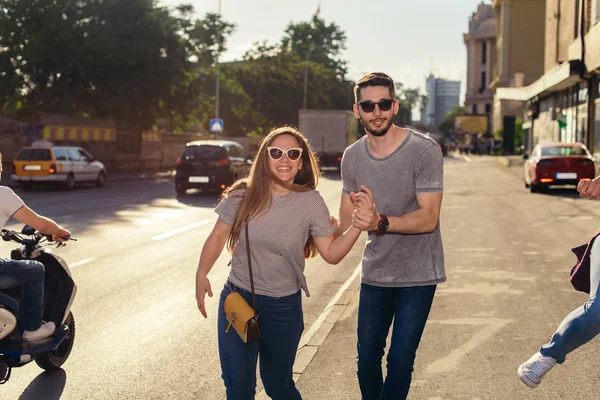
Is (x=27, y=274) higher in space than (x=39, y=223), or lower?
lower

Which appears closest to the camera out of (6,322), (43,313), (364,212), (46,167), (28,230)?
(364,212)

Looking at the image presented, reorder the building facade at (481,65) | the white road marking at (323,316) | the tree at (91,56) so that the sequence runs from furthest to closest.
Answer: the building facade at (481,65) < the tree at (91,56) < the white road marking at (323,316)

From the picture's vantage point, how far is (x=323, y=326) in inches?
294

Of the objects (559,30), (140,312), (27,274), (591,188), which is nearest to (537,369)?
(591,188)

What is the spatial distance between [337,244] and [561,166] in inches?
864

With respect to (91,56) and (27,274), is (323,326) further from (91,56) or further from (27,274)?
(91,56)

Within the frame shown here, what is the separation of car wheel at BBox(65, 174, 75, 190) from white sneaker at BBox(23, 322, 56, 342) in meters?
22.9

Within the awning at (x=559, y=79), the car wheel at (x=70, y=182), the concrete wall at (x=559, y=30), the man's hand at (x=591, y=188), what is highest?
the concrete wall at (x=559, y=30)

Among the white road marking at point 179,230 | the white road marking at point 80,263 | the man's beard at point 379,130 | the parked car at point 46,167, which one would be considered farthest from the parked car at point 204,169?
the man's beard at point 379,130

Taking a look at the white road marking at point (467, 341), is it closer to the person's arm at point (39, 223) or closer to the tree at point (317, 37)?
the person's arm at point (39, 223)

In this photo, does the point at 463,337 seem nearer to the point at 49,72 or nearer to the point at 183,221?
the point at 183,221

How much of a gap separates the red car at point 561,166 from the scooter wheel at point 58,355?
20201 millimetres

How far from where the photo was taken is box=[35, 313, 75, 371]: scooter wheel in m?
6.14

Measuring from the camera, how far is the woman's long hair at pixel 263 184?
13.3 feet
